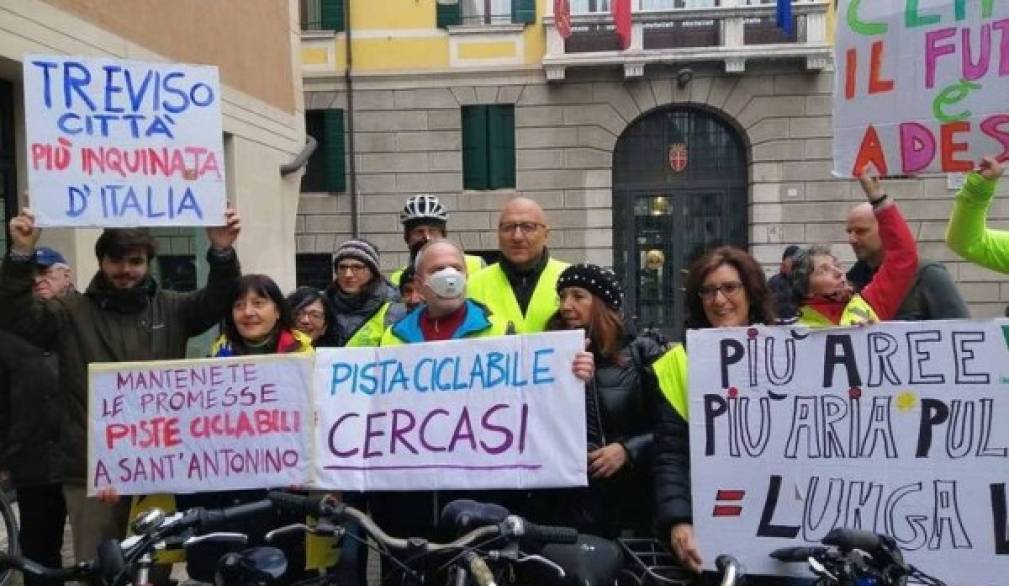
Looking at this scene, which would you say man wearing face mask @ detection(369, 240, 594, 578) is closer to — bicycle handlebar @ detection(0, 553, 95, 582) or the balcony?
bicycle handlebar @ detection(0, 553, 95, 582)

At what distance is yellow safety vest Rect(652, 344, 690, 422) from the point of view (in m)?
2.97

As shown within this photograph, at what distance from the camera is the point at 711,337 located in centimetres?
292

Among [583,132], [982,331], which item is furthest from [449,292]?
[583,132]

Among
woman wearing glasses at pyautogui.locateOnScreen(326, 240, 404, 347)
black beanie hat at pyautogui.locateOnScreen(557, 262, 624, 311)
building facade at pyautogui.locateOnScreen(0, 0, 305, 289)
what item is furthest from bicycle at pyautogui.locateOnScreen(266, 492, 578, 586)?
building facade at pyautogui.locateOnScreen(0, 0, 305, 289)

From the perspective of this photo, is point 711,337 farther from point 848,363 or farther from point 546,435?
point 546,435

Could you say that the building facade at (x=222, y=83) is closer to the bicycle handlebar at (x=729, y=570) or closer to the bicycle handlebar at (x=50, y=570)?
the bicycle handlebar at (x=50, y=570)

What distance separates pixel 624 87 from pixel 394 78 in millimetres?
4709

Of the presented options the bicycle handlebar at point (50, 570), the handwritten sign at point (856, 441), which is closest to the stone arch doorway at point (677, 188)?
the handwritten sign at point (856, 441)

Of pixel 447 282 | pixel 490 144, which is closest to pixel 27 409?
pixel 447 282

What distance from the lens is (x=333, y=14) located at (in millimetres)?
17984

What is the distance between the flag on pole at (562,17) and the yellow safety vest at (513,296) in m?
13.2

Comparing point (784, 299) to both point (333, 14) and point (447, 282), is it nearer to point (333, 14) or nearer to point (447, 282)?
point (447, 282)

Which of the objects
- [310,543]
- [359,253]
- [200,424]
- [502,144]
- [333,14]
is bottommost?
[310,543]

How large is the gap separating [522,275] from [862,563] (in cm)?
198
